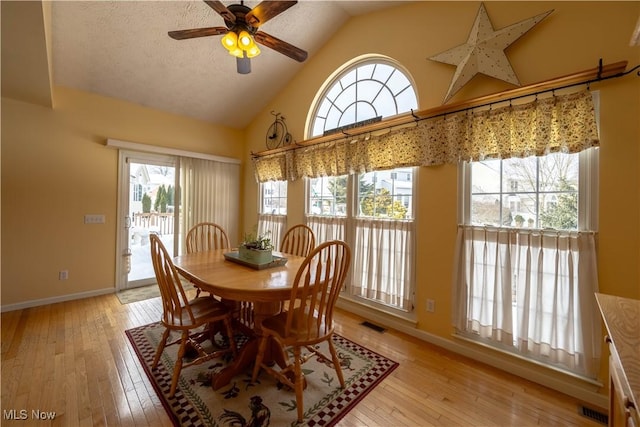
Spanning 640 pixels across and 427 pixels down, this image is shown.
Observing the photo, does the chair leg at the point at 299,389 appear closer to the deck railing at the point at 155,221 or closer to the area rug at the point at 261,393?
the area rug at the point at 261,393

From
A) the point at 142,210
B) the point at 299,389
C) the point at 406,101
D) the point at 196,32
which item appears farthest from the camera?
the point at 142,210

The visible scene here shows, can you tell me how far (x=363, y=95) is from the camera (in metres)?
3.11

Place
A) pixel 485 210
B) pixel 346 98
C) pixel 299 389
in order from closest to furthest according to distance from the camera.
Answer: pixel 299 389
pixel 485 210
pixel 346 98

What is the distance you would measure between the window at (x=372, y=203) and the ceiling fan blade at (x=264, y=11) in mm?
1468

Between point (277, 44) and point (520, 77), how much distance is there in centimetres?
193

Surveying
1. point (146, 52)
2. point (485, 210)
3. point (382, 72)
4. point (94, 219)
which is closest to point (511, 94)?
point (485, 210)

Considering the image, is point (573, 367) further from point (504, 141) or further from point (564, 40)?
point (564, 40)

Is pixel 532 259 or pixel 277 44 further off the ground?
pixel 277 44

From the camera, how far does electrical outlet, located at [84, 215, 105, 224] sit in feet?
10.9

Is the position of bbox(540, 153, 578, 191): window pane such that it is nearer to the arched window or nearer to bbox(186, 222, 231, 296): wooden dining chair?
the arched window

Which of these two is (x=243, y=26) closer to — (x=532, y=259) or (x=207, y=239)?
(x=207, y=239)

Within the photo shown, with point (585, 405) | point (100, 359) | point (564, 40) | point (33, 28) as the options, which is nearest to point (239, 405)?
point (100, 359)

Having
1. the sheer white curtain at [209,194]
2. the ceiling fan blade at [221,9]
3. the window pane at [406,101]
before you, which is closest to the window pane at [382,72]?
the window pane at [406,101]

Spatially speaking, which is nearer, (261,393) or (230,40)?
(261,393)
